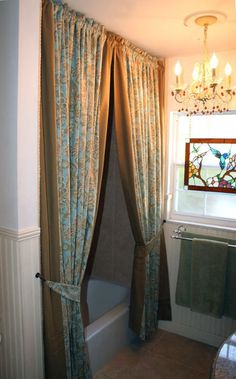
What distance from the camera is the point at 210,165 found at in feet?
8.97

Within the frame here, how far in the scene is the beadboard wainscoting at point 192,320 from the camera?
2.70 metres

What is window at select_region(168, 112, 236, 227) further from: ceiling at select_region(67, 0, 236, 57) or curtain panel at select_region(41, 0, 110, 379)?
curtain panel at select_region(41, 0, 110, 379)

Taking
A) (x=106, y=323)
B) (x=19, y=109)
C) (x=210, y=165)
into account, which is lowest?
(x=106, y=323)

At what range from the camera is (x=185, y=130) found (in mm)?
2887

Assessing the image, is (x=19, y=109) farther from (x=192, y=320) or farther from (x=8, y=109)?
(x=192, y=320)

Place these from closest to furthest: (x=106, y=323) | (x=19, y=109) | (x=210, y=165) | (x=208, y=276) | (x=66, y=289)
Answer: (x=19, y=109) → (x=66, y=289) → (x=106, y=323) → (x=208, y=276) → (x=210, y=165)

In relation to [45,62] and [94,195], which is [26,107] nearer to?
[45,62]

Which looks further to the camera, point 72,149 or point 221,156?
point 221,156

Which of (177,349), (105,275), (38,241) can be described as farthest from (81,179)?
(177,349)

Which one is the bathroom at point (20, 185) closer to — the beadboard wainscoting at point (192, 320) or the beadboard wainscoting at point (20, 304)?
the beadboard wainscoting at point (20, 304)

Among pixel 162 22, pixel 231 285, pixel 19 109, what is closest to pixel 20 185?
pixel 19 109

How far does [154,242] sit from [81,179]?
113 centimetres

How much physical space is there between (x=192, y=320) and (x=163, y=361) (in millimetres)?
495

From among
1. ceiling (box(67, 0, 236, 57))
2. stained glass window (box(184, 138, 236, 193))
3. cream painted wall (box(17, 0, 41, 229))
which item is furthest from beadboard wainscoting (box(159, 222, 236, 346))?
cream painted wall (box(17, 0, 41, 229))
